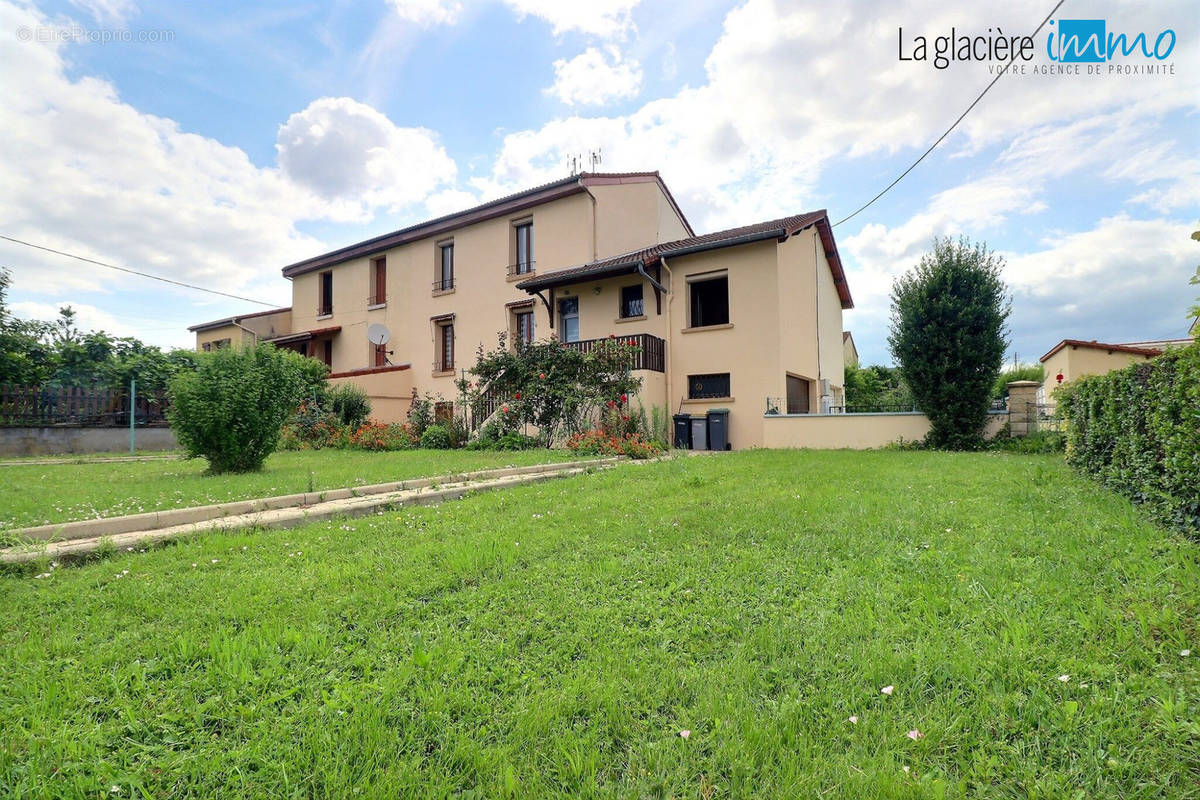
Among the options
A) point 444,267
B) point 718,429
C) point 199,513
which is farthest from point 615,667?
point 444,267

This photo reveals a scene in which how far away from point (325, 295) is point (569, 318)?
1401 centimetres

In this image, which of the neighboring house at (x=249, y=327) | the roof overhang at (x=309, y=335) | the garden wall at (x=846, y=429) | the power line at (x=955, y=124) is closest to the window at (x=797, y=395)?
the garden wall at (x=846, y=429)

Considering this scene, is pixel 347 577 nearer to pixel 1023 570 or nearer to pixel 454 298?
pixel 1023 570

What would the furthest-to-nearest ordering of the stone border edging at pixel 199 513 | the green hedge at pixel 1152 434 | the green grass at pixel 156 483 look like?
the green grass at pixel 156 483 < the stone border edging at pixel 199 513 < the green hedge at pixel 1152 434

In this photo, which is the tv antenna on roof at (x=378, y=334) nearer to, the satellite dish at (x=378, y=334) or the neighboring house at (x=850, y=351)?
the satellite dish at (x=378, y=334)

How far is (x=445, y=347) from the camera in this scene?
18.9 meters

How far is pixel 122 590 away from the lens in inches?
104

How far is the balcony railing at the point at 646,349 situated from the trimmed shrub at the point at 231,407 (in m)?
6.85

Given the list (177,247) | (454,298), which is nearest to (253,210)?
(177,247)

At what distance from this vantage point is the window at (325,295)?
22578 mm

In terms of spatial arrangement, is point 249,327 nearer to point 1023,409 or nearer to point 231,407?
point 231,407

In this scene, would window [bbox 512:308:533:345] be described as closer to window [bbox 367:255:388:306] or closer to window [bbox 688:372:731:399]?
window [bbox 688:372:731:399]

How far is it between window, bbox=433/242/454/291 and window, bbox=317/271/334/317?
692 cm

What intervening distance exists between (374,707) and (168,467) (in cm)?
983
